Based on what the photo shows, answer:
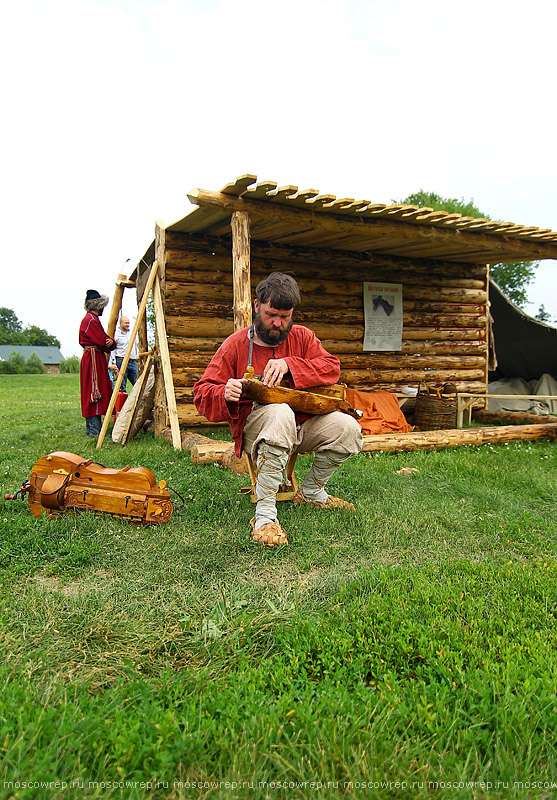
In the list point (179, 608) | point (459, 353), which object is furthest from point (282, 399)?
point (459, 353)

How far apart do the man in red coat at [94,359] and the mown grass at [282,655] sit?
405 cm

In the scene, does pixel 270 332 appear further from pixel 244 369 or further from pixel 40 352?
pixel 40 352

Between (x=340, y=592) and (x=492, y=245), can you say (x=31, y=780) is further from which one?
(x=492, y=245)

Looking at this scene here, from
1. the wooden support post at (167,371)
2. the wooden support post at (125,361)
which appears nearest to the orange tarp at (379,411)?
the wooden support post at (167,371)

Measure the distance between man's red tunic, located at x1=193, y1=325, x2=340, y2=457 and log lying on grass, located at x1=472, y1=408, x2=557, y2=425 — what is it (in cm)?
711

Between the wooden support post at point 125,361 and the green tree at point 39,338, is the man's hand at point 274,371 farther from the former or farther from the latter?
the green tree at point 39,338

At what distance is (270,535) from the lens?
328 centimetres

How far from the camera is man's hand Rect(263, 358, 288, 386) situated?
3531 mm

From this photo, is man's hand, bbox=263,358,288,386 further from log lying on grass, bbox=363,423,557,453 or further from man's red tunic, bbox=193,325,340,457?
log lying on grass, bbox=363,423,557,453

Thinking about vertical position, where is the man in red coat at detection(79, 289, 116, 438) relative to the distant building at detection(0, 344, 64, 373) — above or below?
below

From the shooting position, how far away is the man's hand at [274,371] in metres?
3.53

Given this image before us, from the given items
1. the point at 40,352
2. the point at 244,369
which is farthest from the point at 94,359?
the point at 40,352

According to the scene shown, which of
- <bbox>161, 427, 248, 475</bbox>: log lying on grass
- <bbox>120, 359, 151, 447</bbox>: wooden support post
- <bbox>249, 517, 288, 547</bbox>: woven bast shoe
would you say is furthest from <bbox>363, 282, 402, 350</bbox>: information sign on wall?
<bbox>249, 517, 288, 547</bbox>: woven bast shoe

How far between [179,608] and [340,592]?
0.76 meters
